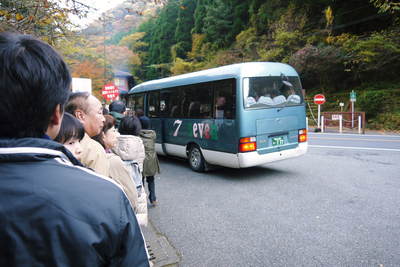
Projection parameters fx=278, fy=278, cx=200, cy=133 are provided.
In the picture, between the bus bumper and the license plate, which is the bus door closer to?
the bus bumper

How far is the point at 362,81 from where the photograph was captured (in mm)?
21531

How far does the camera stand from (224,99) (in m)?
6.48

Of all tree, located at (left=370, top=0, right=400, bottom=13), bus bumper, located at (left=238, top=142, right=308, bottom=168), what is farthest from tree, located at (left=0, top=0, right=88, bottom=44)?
tree, located at (left=370, top=0, right=400, bottom=13)

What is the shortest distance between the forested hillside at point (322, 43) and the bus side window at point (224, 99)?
677 cm

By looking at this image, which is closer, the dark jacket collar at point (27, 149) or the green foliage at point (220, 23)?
the dark jacket collar at point (27, 149)

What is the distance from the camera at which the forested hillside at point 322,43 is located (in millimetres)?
17984

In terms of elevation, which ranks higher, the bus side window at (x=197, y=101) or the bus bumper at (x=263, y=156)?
the bus side window at (x=197, y=101)

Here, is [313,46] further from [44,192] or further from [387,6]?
[44,192]

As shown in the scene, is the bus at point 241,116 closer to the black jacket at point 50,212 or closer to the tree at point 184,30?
the black jacket at point 50,212

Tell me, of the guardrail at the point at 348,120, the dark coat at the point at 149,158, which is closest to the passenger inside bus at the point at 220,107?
the dark coat at the point at 149,158

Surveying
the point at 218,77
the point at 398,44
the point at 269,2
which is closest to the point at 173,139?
the point at 218,77

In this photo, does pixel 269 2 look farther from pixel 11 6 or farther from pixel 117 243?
pixel 117 243

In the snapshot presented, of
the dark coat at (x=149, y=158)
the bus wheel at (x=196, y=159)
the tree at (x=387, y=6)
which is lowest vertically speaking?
the bus wheel at (x=196, y=159)

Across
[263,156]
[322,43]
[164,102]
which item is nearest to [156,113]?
[164,102]
